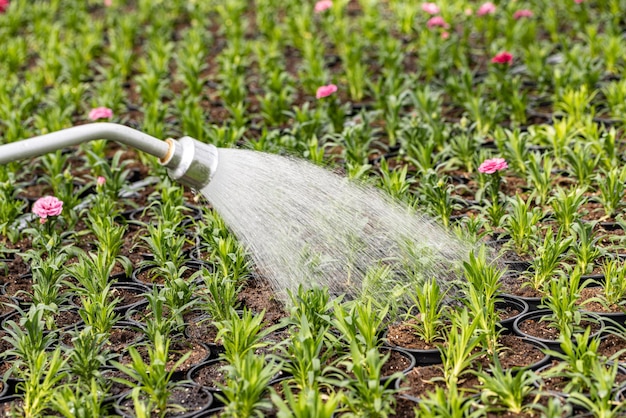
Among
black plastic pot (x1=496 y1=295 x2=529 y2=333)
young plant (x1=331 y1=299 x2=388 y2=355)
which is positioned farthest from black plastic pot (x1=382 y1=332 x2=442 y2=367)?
black plastic pot (x1=496 y1=295 x2=529 y2=333)

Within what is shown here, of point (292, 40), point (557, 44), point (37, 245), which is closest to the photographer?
point (37, 245)

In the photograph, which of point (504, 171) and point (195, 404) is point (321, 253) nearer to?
point (195, 404)

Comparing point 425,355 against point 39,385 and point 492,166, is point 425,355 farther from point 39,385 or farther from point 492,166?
point 39,385

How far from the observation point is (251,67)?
7.73m

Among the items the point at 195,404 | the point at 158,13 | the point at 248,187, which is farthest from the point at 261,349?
the point at 158,13

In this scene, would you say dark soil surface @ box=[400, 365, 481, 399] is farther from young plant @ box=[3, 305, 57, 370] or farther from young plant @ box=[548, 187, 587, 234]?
young plant @ box=[3, 305, 57, 370]

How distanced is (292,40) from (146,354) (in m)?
4.72

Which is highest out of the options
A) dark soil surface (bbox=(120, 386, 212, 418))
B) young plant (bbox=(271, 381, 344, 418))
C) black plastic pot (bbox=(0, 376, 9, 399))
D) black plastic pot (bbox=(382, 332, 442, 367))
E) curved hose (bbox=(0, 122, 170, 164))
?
curved hose (bbox=(0, 122, 170, 164))

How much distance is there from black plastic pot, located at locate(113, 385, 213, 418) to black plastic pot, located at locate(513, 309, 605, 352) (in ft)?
3.77

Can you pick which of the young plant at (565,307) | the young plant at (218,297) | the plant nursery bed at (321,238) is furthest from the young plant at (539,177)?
the young plant at (218,297)

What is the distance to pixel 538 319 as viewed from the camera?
3865 millimetres

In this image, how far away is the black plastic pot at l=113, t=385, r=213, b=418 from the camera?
331cm

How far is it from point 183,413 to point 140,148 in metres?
0.90

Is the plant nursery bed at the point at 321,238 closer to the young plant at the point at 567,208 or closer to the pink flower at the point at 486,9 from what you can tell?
the young plant at the point at 567,208
